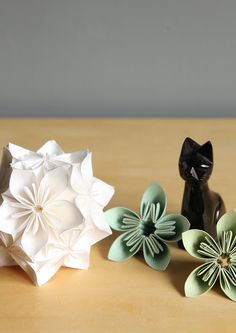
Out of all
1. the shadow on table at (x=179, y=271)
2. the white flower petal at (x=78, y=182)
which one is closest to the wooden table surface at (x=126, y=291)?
the shadow on table at (x=179, y=271)

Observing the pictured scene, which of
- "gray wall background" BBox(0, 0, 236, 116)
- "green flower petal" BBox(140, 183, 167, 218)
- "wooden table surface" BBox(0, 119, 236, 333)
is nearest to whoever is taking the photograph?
"wooden table surface" BBox(0, 119, 236, 333)

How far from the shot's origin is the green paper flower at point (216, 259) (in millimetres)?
582

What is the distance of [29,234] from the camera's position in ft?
1.93

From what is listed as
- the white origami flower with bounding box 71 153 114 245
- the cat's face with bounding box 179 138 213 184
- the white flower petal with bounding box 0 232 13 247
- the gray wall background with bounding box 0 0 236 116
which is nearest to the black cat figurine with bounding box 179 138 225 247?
the cat's face with bounding box 179 138 213 184

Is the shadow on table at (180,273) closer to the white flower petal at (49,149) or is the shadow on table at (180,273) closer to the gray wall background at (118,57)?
the white flower petal at (49,149)

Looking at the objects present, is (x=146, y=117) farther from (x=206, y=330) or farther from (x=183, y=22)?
(x=206, y=330)

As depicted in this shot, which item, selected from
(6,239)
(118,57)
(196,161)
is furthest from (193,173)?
(118,57)

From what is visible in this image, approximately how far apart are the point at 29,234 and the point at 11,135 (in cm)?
36

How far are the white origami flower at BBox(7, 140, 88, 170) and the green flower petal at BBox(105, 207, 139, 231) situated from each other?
0.09 metres

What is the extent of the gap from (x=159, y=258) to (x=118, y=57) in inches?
18.1

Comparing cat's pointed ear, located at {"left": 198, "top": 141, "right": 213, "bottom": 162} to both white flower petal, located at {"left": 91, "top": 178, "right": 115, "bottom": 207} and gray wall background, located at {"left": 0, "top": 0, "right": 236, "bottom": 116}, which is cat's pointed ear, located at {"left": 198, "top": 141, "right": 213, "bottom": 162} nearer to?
white flower petal, located at {"left": 91, "top": 178, "right": 115, "bottom": 207}

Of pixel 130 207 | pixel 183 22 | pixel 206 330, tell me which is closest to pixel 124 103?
pixel 183 22

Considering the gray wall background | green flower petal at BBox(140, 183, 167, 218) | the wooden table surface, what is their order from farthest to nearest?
the gray wall background < green flower petal at BBox(140, 183, 167, 218) < the wooden table surface

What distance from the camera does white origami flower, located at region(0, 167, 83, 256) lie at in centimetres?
59
